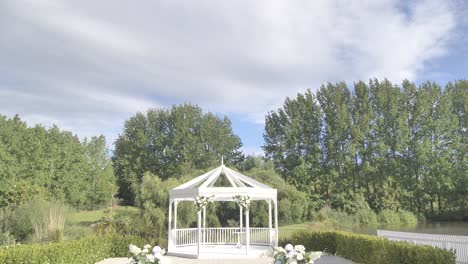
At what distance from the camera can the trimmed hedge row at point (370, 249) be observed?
804 cm

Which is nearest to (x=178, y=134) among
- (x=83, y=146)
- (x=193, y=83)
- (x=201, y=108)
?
(x=201, y=108)

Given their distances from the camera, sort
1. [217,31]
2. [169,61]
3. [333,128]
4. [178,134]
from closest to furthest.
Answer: [217,31] → [169,61] → [333,128] → [178,134]

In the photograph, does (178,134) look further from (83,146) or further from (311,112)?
(311,112)

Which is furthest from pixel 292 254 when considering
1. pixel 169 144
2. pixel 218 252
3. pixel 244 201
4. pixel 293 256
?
pixel 169 144

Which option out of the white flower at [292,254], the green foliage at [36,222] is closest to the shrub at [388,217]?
the green foliage at [36,222]

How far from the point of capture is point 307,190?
3278 cm

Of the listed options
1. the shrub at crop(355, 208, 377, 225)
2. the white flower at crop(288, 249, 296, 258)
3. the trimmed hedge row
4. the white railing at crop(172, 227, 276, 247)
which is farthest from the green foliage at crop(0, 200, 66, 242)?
the shrub at crop(355, 208, 377, 225)

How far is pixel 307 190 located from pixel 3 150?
74.1 feet

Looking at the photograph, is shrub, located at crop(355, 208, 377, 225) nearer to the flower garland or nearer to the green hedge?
the flower garland

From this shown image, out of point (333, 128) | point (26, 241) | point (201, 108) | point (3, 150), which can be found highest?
point (201, 108)

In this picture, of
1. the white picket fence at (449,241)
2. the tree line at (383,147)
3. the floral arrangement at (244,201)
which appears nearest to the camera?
the white picket fence at (449,241)

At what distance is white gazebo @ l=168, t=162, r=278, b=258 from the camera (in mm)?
14109

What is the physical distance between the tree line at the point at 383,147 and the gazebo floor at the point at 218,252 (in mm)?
17988

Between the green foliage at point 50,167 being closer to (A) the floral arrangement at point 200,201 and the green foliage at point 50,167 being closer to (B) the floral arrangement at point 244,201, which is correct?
(A) the floral arrangement at point 200,201
